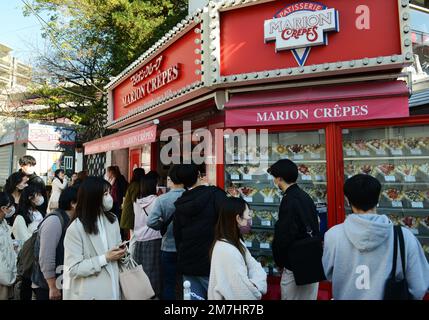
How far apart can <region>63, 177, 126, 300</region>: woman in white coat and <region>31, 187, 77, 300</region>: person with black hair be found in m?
0.40

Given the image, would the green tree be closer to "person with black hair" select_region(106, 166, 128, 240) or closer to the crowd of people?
"person with black hair" select_region(106, 166, 128, 240)

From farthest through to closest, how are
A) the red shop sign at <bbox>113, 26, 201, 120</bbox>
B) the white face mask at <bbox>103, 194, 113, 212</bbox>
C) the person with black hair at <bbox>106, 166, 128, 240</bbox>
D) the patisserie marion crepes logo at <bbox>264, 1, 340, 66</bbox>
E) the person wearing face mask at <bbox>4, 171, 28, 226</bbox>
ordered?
1. the person with black hair at <bbox>106, 166, 128, 240</bbox>
2. the red shop sign at <bbox>113, 26, 201, 120</bbox>
3. the person wearing face mask at <bbox>4, 171, 28, 226</bbox>
4. the patisserie marion crepes logo at <bbox>264, 1, 340, 66</bbox>
5. the white face mask at <bbox>103, 194, 113, 212</bbox>

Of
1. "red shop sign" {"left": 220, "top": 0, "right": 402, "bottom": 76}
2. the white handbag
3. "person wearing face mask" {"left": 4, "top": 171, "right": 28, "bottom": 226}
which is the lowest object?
the white handbag

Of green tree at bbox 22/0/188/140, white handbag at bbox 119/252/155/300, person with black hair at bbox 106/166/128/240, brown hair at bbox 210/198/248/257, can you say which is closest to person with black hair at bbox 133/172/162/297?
white handbag at bbox 119/252/155/300

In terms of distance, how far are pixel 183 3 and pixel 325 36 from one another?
28.3ft

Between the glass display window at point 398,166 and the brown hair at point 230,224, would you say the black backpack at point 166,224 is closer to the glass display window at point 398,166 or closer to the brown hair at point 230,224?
the brown hair at point 230,224

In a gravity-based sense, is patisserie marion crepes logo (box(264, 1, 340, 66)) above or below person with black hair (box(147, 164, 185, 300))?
above

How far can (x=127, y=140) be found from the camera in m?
5.94

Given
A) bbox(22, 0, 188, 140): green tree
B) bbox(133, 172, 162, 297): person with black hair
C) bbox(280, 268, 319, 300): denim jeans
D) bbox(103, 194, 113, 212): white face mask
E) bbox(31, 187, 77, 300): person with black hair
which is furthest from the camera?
bbox(22, 0, 188, 140): green tree

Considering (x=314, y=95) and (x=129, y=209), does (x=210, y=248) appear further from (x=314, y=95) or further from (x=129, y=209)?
(x=314, y=95)

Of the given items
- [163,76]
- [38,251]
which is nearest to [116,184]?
[163,76]

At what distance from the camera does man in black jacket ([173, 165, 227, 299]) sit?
120 inches

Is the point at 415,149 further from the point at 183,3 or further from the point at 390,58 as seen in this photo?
the point at 183,3
